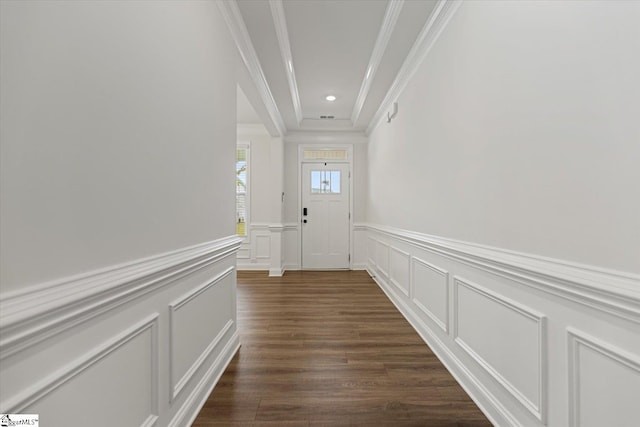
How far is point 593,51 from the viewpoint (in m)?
1.02

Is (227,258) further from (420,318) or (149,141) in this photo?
(420,318)

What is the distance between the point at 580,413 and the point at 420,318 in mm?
1671

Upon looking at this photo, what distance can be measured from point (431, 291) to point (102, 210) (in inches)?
90.3

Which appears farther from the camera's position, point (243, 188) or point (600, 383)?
point (243, 188)

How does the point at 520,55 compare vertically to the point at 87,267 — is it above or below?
above

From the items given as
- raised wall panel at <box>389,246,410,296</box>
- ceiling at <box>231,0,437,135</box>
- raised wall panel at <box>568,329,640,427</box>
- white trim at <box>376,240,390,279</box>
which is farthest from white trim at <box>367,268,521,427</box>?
ceiling at <box>231,0,437,135</box>

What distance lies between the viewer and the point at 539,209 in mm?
1276

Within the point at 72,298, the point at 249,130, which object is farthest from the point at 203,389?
the point at 249,130

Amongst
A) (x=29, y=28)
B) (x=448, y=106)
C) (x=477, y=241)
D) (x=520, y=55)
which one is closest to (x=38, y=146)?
(x=29, y=28)

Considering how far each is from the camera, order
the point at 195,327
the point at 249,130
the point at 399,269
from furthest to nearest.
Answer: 1. the point at 249,130
2. the point at 399,269
3. the point at 195,327

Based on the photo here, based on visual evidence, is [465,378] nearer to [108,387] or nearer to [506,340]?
[506,340]

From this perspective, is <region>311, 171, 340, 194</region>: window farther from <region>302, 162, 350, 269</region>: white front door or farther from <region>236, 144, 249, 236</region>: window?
<region>236, 144, 249, 236</region>: window

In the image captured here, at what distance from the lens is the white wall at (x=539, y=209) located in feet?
3.10

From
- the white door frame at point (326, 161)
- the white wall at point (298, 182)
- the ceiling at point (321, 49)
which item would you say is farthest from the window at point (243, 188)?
the ceiling at point (321, 49)
